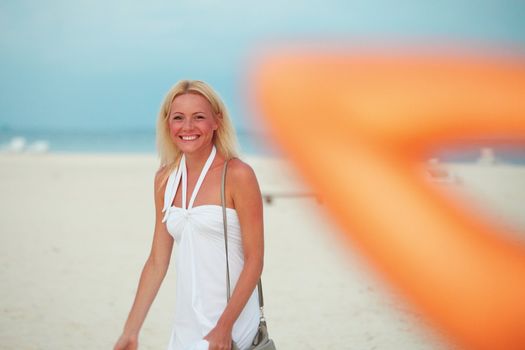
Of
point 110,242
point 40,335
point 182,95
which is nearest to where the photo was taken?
point 182,95

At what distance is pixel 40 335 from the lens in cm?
505

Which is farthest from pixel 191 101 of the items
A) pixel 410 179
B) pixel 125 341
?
pixel 410 179

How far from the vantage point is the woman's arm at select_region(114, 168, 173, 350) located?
246 cm

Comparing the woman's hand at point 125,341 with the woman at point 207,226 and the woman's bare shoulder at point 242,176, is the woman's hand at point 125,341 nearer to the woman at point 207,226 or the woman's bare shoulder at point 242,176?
the woman at point 207,226

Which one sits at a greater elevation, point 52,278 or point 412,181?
point 412,181

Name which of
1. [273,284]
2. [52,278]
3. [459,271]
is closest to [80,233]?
[52,278]

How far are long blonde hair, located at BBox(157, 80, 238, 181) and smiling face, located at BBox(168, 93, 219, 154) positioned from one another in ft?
0.07

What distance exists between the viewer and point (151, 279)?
252 centimetres

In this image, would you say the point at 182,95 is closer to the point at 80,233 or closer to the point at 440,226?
the point at 80,233

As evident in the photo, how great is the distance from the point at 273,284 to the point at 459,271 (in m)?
2.40

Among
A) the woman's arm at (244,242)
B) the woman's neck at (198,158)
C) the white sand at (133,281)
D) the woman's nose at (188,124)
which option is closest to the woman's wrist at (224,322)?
the woman's arm at (244,242)

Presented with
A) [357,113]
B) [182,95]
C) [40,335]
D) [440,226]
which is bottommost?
[40,335]

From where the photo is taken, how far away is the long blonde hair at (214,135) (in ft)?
7.55

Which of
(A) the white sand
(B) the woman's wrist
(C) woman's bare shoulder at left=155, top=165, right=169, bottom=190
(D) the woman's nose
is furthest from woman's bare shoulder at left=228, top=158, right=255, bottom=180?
(A) the white sand
